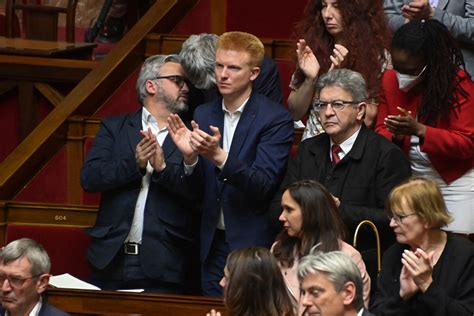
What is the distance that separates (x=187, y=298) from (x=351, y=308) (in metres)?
0.83

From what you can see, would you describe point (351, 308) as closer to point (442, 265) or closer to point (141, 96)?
point (442, 265)

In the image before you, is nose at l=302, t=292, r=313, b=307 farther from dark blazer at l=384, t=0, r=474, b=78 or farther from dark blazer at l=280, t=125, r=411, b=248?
dark blazer at l=384, t=0, r=474, b=78

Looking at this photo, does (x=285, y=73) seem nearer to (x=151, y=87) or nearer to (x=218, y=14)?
(x=218, y=14)

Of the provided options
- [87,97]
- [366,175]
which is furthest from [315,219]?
[87,97]

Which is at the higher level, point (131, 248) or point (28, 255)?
point (28, 255)

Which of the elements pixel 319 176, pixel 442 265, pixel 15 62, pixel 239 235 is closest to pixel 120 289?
pixel 239 235

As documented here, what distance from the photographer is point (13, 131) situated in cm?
727

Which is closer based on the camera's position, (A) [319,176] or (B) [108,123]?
(A) [319,176]

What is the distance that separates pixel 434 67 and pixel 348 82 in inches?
13.2

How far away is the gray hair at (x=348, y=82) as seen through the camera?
17.5 ft

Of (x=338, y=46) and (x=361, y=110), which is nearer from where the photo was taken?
(x=361, y=110)

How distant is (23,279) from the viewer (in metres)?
5.04

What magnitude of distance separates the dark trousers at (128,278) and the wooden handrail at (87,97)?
75cm

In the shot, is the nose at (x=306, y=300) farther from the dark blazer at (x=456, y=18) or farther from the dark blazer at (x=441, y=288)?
the dark blazer at (x=456, y=18)
